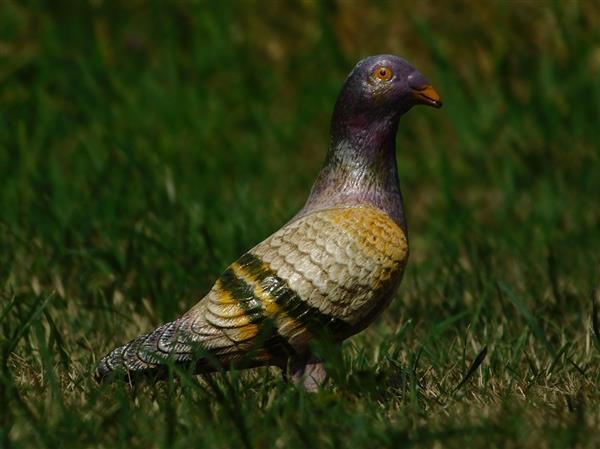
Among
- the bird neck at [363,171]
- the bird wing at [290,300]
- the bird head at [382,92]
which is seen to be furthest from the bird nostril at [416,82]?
the bird wing at [290,300]

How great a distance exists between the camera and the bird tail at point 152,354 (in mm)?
3408

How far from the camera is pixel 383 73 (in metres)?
3.64

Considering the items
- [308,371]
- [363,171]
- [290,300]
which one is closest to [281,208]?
[363,171]

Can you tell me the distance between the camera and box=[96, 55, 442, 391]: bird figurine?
338 cm

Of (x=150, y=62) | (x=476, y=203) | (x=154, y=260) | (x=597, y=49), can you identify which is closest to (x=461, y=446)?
(x=154, y=260)

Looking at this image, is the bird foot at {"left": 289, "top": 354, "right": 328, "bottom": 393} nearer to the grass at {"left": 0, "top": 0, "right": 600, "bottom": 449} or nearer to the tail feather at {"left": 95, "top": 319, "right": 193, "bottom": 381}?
the grass at {"left": 0, "top": 0, "right": 600, "bottom": 449}

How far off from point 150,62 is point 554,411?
4.51 meters

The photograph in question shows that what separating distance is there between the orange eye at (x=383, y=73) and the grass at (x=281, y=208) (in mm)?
887

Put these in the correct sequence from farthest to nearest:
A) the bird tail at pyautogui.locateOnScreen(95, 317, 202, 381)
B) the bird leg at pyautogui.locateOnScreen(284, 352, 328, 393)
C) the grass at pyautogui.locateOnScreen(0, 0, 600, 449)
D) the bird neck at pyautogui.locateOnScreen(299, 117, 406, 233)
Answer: the bird neck at pyautogui.locateOnScreen(299, 117, 406, 233), the bird leg at pyautogui.locateOnScreen(284, 352, 328, 393), the bird tail at pyautogui.locateOnScreen(95, 317, 202, 381), the grass at pyautogui.locateOnScreen(0, 0, 600, 449)

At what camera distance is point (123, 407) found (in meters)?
3.18

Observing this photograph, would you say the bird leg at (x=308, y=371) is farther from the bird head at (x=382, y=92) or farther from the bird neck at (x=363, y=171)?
the bird head at (x=382, y=92)

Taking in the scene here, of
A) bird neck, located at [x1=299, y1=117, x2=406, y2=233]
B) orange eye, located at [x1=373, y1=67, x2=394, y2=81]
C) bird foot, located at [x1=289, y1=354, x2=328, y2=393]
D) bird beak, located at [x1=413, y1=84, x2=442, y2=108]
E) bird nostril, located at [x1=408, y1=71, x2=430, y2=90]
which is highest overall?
orange eye, located at [x1=373, y1=67, x2=394, y2=81]

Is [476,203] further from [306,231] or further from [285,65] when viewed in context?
[306,231]

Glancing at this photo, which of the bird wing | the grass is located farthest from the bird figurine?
the grass
